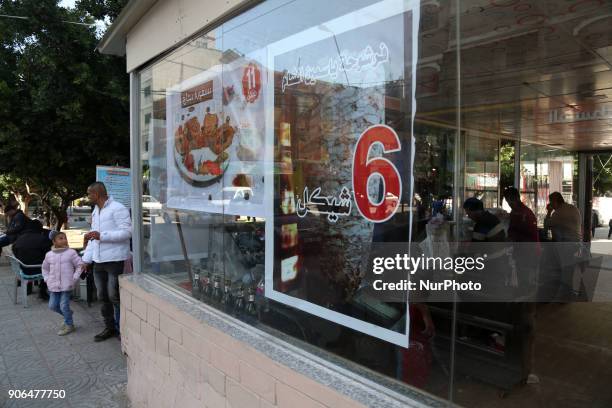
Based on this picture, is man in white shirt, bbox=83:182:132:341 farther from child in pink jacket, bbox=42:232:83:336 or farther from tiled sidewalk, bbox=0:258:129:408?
child in pink jacket, bbox=42:232:83:336

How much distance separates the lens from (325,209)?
2156 millimetres

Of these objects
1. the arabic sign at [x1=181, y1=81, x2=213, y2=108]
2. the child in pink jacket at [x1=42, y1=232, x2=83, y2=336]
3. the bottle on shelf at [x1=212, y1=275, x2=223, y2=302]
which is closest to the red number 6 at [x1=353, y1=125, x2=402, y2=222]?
the bottle on shelf at [x1=212, y1=275, x2=223, y2=302]

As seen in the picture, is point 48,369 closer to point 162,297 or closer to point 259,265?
point 162,297

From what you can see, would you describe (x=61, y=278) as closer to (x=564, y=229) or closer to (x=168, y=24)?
(x=168, y=24)

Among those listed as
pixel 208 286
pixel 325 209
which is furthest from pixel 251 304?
pixel 325 209

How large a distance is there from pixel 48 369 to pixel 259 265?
136 inches

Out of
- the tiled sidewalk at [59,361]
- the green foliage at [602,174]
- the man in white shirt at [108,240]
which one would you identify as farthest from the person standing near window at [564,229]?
the tiled sidewalk at [59,361]

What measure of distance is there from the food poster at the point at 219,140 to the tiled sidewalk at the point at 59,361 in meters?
2.10

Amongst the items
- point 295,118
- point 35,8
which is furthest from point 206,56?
point 35,8

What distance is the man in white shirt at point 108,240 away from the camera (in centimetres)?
469

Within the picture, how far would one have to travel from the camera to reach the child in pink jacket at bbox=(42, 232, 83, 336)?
18.4ft

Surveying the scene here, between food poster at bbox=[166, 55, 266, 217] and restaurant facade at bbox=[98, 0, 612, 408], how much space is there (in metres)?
0.02

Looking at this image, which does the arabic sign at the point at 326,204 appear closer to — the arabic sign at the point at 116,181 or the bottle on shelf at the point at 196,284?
the bottle on shelf at the point at 196,284

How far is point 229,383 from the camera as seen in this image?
2.45 m
